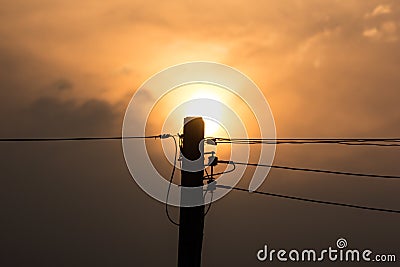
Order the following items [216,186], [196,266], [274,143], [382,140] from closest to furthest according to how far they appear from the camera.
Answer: [196,266] < [216,186] < [382,140] < [274,143]

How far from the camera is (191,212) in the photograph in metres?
13.0

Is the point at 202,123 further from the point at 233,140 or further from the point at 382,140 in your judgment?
the point at 382,140

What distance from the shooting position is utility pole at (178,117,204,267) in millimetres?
12961

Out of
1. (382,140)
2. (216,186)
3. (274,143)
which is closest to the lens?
(216,186)

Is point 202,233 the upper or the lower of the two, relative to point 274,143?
lower

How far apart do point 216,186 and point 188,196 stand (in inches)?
41.6

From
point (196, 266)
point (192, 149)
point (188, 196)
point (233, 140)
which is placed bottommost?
point (196, 266)

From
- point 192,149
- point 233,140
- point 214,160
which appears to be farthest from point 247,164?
point 192,149

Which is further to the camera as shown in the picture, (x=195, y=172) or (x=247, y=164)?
(x=247, y=164)

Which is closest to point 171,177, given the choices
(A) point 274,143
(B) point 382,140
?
(A) point 274,143

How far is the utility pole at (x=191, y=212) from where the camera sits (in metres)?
13.0

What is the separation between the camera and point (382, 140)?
1517cm

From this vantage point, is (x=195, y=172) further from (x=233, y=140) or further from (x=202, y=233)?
(x=233, y=140)

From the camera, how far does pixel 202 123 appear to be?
1331 centimetres
